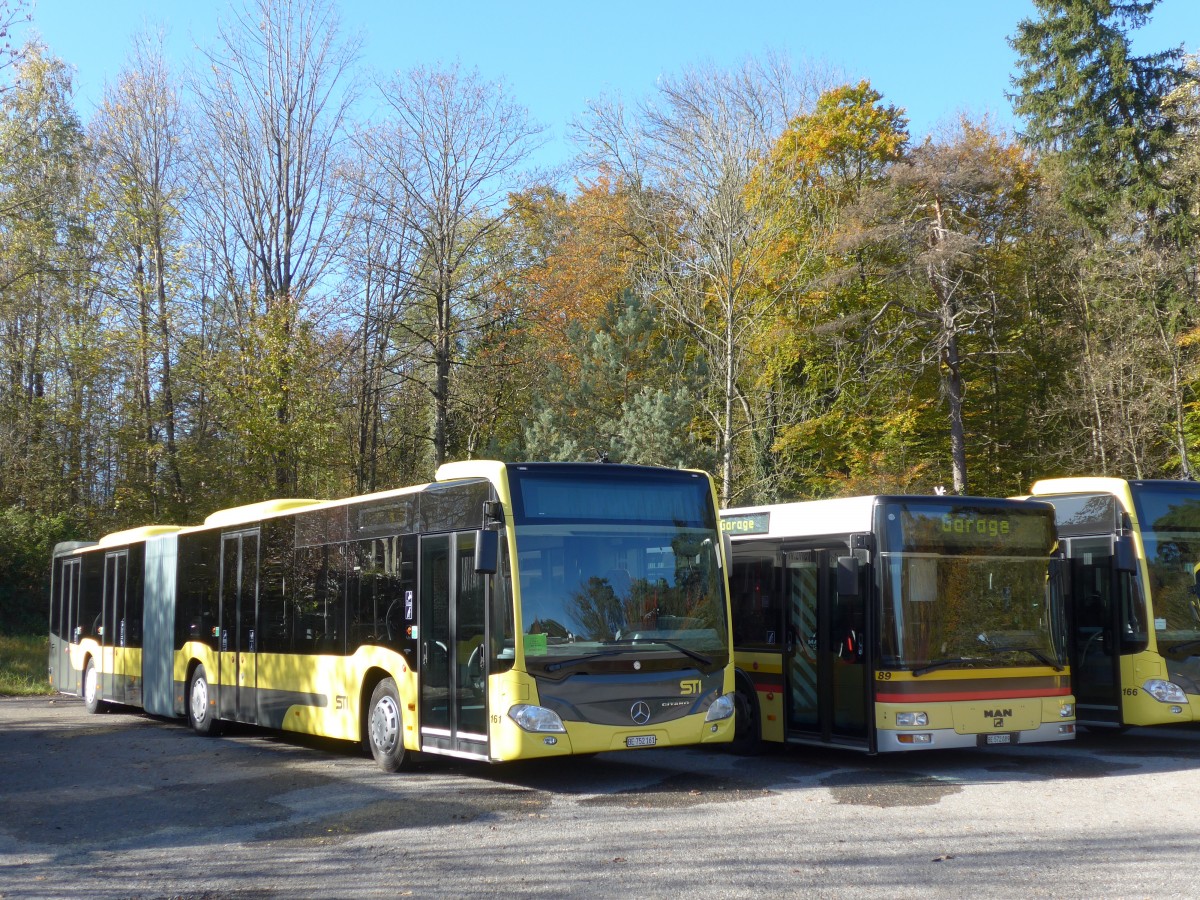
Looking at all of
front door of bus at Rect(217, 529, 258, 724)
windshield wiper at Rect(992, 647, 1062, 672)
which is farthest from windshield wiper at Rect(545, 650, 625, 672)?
front door of bus at Rect(217, 529, 258, 724)

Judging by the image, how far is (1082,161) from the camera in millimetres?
33625

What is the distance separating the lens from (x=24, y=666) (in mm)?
29188

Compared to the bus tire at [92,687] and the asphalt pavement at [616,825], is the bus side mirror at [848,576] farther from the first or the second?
the bus tire at [92,687]

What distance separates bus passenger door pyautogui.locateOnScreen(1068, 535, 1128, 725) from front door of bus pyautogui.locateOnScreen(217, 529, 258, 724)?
10.0 metres

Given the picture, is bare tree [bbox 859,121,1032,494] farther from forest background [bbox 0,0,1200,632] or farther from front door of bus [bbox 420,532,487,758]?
front door of bus [bbox 420,532,487,758]

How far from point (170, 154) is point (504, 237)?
9.78 meters

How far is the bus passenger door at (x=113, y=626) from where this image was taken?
66.7 ft

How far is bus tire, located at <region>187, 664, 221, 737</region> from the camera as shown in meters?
17.1

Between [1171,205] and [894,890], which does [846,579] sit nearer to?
[894,890]

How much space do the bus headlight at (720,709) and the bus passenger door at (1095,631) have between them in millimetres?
5105

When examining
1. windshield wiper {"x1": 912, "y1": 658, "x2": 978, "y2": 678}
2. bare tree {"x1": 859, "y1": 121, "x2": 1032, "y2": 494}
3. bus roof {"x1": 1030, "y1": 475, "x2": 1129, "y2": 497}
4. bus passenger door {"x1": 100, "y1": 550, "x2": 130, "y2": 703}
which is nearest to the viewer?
windshield wiper {"x1": 912, "y1": 658, "x2": 978, "y2": 678}

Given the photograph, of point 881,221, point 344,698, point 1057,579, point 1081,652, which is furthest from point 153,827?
point 881,221

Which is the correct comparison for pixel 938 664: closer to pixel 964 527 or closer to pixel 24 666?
pixel 964 527

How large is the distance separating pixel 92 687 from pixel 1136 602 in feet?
54.9
